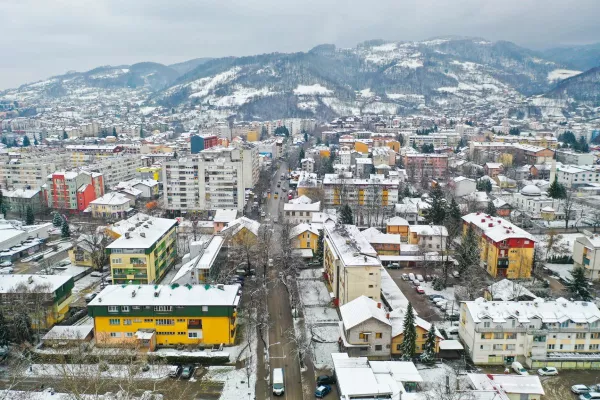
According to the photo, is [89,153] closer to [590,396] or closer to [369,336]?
[369,336]

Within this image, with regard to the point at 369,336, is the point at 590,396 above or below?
below

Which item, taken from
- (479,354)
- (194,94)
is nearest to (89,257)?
(479,354)

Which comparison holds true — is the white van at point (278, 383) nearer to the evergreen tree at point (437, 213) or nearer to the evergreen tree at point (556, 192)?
the evergreen tree at point (437, 213)

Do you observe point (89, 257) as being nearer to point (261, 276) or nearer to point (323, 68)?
point (261, 276)

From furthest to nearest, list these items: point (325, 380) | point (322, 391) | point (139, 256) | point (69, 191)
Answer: point (69, 191), point (139, 256), point (325, 380), point (322, 391)

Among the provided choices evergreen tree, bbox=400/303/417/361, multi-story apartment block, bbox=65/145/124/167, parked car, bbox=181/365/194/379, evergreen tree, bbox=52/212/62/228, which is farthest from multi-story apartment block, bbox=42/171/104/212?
evergreen tree, bbox=400/303/417/361

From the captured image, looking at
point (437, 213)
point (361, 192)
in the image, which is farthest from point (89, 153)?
point (437, 213)

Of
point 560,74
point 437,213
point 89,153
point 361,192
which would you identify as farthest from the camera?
point 560,74
